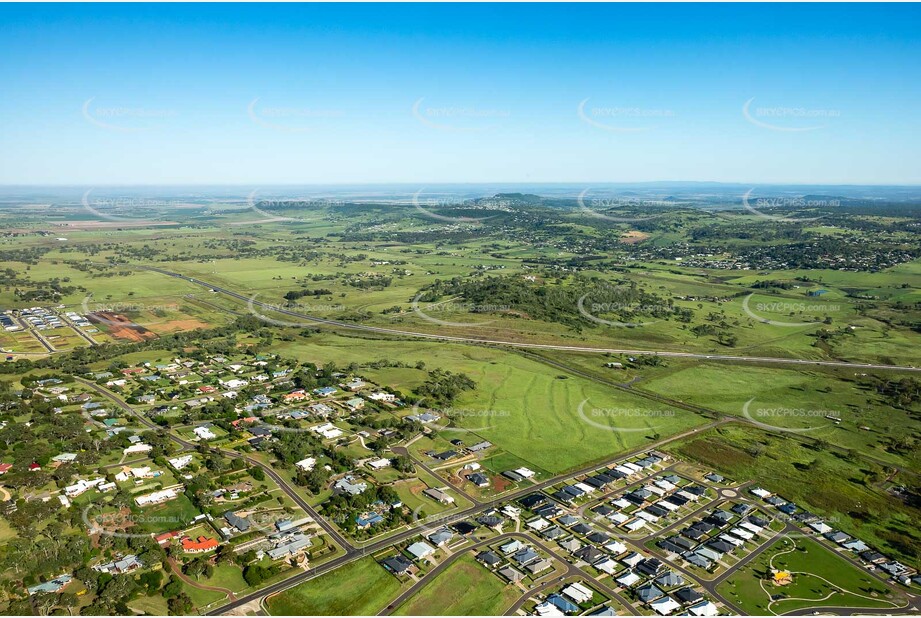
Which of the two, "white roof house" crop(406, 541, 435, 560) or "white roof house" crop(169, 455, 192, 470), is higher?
"white roof house" crop(169, 455, 192, 470)

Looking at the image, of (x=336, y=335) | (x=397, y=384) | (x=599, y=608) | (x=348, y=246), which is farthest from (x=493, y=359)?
(x=348, y=246)

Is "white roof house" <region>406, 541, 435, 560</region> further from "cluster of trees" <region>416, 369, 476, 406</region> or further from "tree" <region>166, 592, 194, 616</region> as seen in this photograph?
"cluster of trees" <region>416, 369, 476, 406</region>

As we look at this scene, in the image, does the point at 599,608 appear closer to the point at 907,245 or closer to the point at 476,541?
the point at 476,541

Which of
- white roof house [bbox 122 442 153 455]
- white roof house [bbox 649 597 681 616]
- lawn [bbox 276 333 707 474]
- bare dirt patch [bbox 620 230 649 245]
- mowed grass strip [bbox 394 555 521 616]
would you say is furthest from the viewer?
bare dirt patch [bbox 620 230 649 245]

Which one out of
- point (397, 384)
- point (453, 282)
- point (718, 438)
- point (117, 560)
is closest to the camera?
point (117, 560)

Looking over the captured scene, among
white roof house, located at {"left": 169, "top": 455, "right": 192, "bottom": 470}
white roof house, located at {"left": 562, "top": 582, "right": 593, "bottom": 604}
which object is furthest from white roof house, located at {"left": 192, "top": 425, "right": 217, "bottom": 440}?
white roof house, located at {"left": 562, "top": 582, "right": 593, "bottom": 604}

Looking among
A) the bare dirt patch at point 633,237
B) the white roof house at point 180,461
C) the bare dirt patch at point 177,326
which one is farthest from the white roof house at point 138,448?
the bare dirt patch at point 633,237

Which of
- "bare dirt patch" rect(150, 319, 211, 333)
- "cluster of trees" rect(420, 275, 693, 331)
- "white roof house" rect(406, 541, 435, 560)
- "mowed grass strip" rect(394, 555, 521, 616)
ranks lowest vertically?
"mowed grass strip" rect(394, 555, 521, 616)

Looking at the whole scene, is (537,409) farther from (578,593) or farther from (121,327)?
(121,327)
